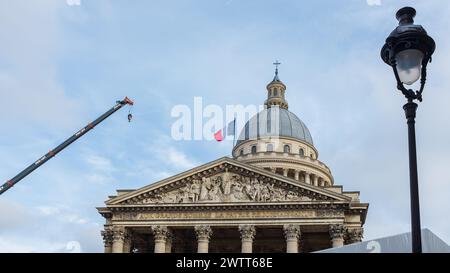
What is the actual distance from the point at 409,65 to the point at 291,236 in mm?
45259

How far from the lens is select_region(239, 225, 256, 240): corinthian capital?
53578 millimetres

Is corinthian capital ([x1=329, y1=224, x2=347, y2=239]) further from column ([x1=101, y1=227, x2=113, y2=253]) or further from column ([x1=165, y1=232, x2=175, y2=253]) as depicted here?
column ([x1=101, y1=227, x2=113, y2=253])

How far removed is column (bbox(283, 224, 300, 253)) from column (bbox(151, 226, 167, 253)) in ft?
37.0

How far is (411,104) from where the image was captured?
9.07m

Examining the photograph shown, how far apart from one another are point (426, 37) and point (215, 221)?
155 feet

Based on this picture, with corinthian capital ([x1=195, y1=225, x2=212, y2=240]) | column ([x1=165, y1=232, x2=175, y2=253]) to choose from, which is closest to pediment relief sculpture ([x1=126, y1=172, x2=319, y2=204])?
corinthian capital ([x1=195, y1=225, x2=212, y2=240])

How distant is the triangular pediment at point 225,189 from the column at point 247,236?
2558mm

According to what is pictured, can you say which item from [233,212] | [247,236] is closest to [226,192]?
[233,212]

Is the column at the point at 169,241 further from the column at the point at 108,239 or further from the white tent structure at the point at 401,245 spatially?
the white tent structure at the point at 401,245

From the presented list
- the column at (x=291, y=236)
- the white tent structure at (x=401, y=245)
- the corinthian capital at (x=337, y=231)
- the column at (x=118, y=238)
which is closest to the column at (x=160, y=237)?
the column at (x=118, y=238)

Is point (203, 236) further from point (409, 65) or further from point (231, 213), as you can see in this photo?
point (409, 65)
